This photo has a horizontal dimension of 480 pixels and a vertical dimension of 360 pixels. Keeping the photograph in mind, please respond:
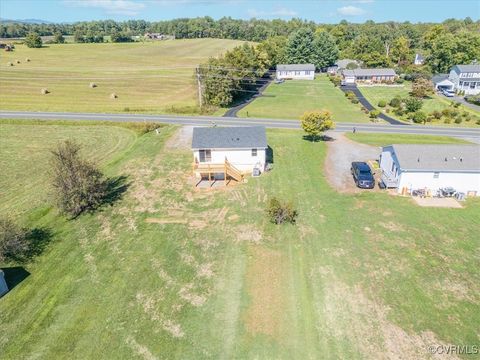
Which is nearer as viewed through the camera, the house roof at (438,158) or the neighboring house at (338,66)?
the house roof at (438,158)

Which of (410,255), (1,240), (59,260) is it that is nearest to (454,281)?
(410,255)

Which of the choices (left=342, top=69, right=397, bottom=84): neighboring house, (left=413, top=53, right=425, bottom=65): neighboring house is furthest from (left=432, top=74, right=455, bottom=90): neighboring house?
(left=413, top=53, right=425, bottom=65): neighboring house

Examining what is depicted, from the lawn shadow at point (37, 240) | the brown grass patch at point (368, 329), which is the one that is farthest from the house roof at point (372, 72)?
the lawn shadow at point (37, 240)

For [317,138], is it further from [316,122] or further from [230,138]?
[230,138]

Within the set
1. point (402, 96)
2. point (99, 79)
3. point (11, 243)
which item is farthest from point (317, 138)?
point (99, 79)

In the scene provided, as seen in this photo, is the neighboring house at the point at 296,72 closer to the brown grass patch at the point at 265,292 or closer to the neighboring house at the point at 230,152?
the neighboring house at the point at 230,152

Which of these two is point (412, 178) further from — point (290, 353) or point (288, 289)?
point (290, 353)
